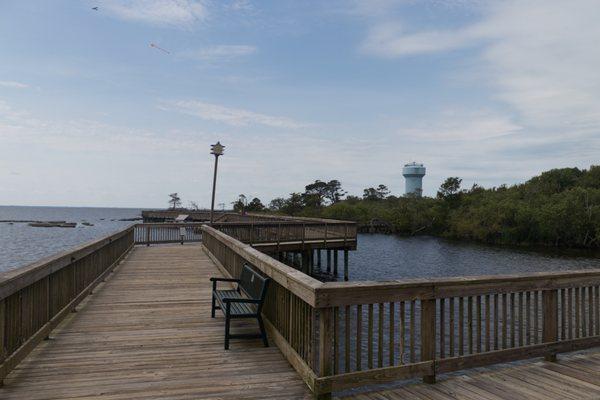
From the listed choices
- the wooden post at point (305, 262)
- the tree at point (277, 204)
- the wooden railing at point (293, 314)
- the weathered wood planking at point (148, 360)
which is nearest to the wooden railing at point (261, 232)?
the wooden post at point (305, 262)

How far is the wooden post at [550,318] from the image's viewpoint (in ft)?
14.3

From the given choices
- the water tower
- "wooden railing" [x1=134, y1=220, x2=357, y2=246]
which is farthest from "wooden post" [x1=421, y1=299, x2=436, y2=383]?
the water tower

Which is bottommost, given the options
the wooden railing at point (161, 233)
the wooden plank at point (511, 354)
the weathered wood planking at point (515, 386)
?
the weathered wood planking at point (515, 386)

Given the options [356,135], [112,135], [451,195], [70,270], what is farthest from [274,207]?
[70,270]

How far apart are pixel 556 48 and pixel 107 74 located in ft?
64.6

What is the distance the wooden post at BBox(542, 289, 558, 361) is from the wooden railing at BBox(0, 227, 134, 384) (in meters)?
5.11

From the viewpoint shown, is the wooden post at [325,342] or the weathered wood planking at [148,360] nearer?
the wooden post at [325,342]

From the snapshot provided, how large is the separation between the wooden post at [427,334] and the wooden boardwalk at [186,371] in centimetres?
23

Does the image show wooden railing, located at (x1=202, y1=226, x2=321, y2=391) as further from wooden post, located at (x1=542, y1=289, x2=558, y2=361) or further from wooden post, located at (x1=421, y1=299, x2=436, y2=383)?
wooden post, located at (x1=542, y1=289, x2=558, y2=361)

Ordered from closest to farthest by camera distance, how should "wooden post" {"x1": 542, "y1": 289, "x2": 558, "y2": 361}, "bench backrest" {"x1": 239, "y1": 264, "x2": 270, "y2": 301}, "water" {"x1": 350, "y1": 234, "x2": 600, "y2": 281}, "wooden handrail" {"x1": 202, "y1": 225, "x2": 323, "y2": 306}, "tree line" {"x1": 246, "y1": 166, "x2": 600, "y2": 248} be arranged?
"wooden handrail" {"x1": 202, "y1": 225, "x2": 323, "y2": 306}, "wooden post" {"x1": 542, "y1": 289, "x2": 558, "y2": 361}, "bench backrest" {"x1": 239, "y1": 264, "x2": 270, "y2": 301}, "water" {"x1": 350, "y1": 234, "x2": 600, "y2": 281}, "tree line" {"x1": 246, "y1": 166, "x2": 600, "y2": 248}

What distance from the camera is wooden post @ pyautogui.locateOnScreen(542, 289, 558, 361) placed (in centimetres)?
437

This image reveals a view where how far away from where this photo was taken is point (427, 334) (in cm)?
373

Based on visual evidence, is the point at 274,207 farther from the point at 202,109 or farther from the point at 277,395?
the point at 277,395

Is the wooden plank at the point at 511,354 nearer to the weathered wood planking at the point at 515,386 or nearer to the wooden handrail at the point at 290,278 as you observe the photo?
the weathered wood planking at the point at 515,386
